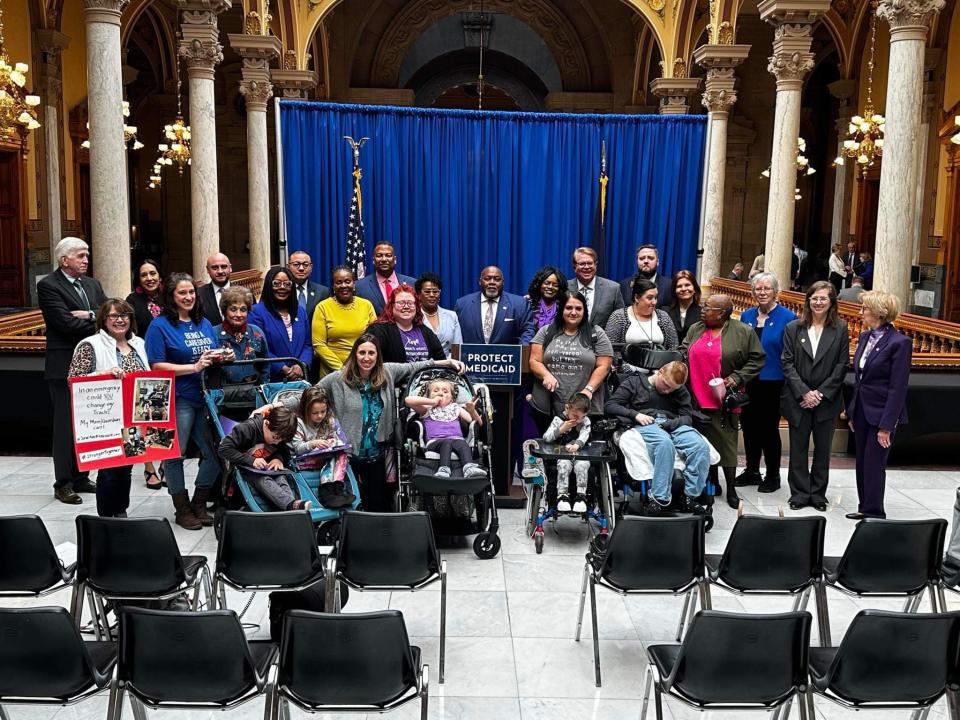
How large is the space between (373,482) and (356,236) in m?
4.24

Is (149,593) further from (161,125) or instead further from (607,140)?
(161,125)

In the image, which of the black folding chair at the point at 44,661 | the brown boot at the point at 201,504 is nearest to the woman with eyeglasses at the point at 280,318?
the brown boot at the point at 201,504

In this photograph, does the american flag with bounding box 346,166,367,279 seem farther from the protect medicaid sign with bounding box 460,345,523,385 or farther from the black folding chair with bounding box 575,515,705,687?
the black folding chair with bounding box 575,515,705,687

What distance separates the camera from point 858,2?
21.5 metres

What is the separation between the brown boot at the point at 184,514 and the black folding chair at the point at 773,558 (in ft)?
12.0

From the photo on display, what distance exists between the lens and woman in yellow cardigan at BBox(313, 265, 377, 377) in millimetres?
7324

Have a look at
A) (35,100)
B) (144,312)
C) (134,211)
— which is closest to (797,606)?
(144,312)

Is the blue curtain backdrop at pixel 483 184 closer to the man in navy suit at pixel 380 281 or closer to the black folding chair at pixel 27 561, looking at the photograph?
the man in navy suit at pixel 380 281

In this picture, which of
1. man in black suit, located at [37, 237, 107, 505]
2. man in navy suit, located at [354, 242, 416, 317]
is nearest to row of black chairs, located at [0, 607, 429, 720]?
man in black suit, located at [37, 237, 107, 505]

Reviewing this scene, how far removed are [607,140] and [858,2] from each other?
1458 centimetres

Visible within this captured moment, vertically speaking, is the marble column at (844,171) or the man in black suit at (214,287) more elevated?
the marble column at (844,171)

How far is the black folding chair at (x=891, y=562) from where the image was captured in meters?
4.44

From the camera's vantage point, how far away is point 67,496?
7.02m

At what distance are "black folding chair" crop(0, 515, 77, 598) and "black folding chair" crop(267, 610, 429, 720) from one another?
153cm
